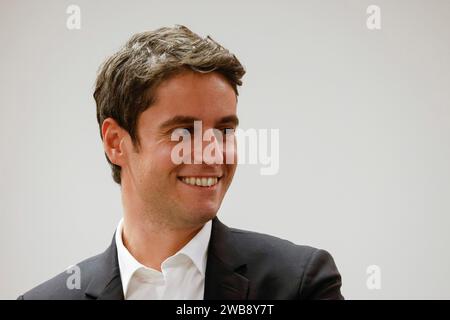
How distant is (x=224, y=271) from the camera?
181 cm

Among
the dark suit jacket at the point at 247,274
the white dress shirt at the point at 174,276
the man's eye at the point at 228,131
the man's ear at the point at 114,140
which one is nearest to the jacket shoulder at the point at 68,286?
the dark suit jacket at the point at 247,274

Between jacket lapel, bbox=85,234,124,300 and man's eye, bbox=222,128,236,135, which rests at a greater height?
man's eye, bbox=222,128,236,135

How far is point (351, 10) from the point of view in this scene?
108 inches

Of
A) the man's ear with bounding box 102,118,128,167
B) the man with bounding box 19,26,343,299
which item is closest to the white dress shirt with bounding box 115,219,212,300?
the man with bounding box 19,26,343,299

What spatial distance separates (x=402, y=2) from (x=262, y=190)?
1.08m

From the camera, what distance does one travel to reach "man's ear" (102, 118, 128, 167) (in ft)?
6.16

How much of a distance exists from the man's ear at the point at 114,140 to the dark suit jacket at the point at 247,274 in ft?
0.96

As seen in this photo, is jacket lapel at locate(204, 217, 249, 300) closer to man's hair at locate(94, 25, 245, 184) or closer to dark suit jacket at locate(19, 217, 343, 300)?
dark suit jacket at locate(19, 217, 343, 300)

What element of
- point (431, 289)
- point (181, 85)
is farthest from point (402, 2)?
point (181, 85)

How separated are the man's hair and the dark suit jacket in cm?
42

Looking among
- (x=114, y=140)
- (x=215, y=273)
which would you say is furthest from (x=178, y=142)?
(x=215, y=273)

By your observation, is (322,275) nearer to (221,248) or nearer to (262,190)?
(221,248)

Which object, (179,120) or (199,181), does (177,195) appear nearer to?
(199,181)

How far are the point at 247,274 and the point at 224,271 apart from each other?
69mm
